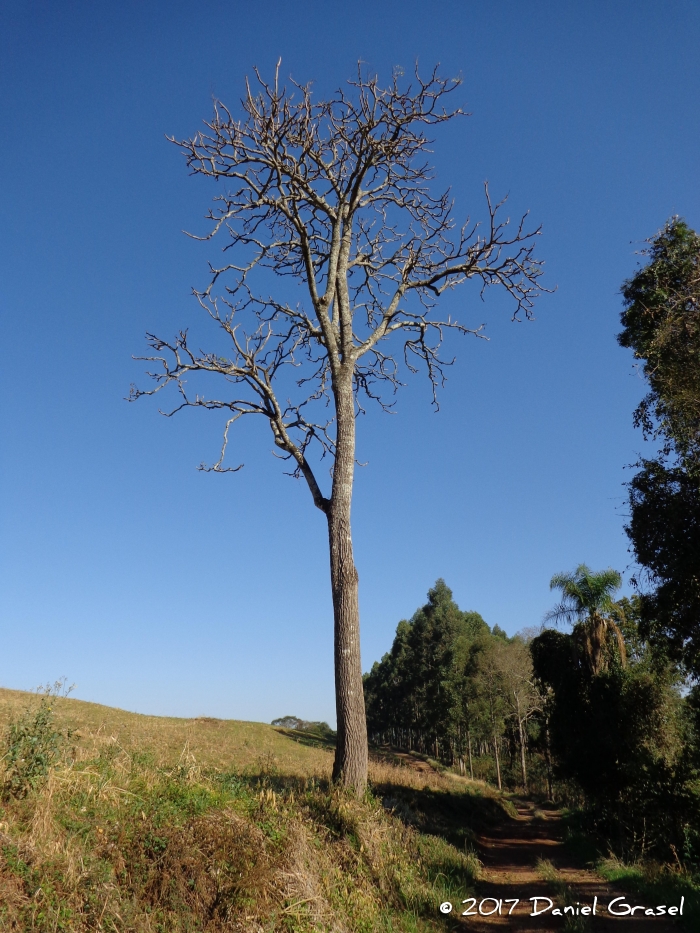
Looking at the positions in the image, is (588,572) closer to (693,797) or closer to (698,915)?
(693,797)

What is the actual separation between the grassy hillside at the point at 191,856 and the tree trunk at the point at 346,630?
656 mm

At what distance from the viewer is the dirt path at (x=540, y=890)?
288 inches

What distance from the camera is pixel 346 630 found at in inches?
355

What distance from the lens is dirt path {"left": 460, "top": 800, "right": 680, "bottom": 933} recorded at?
730cm

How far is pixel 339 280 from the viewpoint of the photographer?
11328 millimetres

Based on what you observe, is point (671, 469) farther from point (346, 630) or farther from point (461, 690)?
point (461, 690)

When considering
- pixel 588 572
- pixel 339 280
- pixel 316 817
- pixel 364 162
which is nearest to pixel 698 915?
pixel 316 817

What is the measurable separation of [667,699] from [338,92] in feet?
60.2

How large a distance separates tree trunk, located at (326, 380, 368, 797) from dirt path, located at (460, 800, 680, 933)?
2.15 metres

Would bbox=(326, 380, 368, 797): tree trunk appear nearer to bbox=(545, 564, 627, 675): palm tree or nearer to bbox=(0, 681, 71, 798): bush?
bbox=(0, 681, 71, 798): bush

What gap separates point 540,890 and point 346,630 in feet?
17.3

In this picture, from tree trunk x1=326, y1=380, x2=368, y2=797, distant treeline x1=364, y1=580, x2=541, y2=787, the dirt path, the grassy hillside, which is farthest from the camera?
distant treeline x1=364, y1=580, x2=541, y2=787

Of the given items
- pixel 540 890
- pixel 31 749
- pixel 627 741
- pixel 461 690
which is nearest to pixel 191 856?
pixel 31 749

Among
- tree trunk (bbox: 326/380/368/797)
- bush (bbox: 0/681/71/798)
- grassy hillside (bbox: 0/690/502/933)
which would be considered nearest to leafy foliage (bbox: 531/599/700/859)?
tree trunk (bbox: 326/380/368/797)
